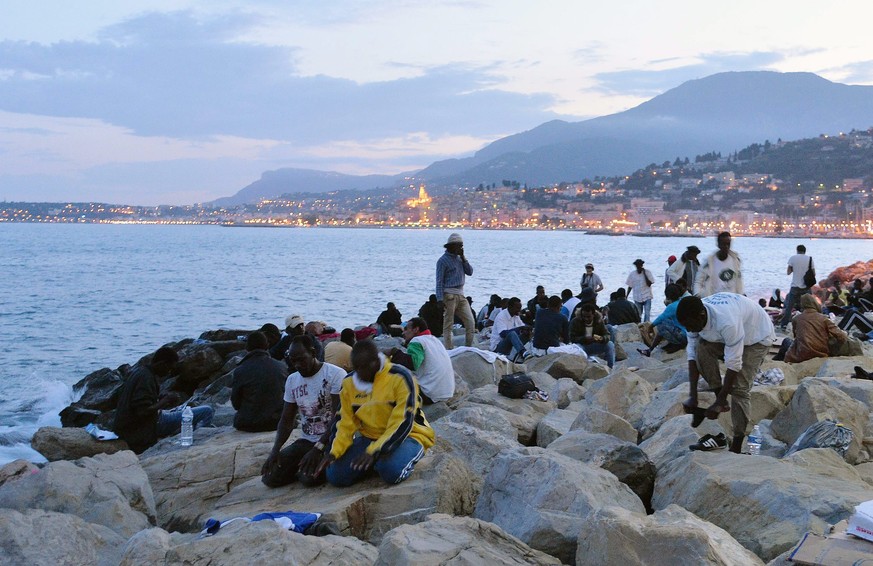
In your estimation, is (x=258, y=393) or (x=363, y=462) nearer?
(x=363, y=462)

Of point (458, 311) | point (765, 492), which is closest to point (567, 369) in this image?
point (458, 311)

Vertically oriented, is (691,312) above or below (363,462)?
above

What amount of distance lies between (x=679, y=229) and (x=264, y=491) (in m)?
144

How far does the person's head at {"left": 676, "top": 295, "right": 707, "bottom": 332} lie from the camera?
239 inches

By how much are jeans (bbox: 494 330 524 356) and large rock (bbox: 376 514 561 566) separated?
10157 mm

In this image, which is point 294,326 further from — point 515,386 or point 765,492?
point 765,492

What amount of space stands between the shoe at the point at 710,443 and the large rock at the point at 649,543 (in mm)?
2053

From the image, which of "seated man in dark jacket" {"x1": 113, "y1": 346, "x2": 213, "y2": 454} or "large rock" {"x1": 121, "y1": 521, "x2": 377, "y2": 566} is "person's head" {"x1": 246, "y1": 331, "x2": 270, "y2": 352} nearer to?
"seated man in dark jacket" {"x1": 113, "y1": 346, "x2": 213, "y2": 454}

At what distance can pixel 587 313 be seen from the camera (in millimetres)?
13555

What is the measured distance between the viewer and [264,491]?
6266mm

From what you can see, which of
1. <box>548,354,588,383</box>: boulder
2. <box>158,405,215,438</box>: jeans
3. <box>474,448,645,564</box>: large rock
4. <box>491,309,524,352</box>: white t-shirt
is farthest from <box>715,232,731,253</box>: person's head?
<box>158,405,215,438</box>: jeans

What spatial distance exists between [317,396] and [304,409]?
0.15 m

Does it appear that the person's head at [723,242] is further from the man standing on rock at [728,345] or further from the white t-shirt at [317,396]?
the white t-shirt at [317,396]

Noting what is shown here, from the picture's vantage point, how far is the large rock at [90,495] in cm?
597
